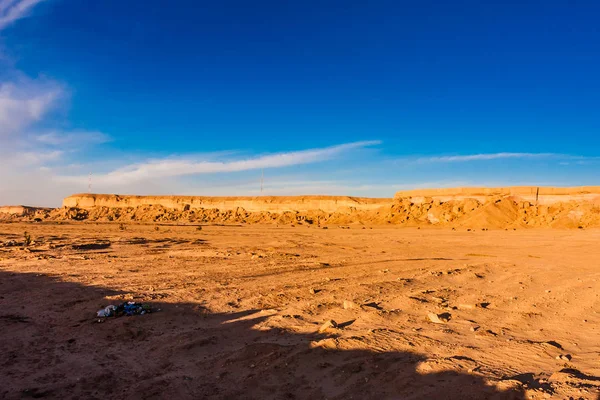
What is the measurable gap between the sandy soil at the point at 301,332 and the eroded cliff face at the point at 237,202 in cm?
2702

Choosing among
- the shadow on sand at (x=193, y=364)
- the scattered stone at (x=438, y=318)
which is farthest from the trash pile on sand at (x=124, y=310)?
the scattered stone at (x=438, y=318)

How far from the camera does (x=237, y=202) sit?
44250 mm

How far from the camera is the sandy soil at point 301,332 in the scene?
4.18 m

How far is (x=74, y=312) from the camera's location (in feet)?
22.1

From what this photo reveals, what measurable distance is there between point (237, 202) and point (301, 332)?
39.2m

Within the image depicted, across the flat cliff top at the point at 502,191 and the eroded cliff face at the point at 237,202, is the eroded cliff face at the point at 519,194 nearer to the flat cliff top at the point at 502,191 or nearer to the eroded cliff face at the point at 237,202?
the flat cliff top at the point at 502,191

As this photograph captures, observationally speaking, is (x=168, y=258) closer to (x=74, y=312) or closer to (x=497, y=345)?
(x=74, y=312)

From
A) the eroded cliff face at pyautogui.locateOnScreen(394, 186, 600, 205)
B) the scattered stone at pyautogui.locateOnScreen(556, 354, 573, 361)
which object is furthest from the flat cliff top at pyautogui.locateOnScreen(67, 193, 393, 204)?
the scattered stone at pyautogui.locateOnScreen(556, 354, 573, 361)

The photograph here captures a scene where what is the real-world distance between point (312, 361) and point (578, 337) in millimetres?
3793

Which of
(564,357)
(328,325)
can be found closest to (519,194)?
(564,357)

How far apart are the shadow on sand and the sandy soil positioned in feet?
0.07

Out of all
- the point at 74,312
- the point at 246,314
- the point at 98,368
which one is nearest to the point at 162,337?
the point at 98,368

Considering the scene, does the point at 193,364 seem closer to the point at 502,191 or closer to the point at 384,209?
the point at 502,191

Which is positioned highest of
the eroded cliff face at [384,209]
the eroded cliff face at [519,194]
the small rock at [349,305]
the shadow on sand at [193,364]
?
the eroded cliff face at [519,194]
